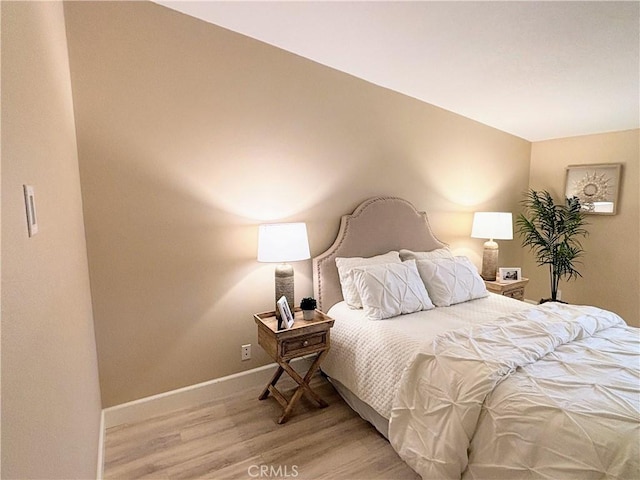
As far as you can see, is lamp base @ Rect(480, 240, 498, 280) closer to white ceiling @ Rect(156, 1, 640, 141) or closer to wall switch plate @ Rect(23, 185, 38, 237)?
white ceiling @ Rect(156, 1, 640, 141)

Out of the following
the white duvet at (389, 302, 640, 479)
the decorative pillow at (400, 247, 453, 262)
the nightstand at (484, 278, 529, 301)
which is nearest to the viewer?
the white duvet at (389, 302, 640, 479)

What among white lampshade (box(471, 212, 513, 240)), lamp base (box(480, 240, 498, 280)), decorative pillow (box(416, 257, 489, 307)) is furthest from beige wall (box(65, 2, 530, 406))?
lamp base (box(480, 240, 498, 280))

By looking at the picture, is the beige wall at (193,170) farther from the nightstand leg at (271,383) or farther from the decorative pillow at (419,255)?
the decorative pillow at (419,255)

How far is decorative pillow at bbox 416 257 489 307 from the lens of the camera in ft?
9.10

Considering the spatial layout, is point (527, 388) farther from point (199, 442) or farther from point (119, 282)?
point (119, 282)

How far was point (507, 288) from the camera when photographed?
3500 mm

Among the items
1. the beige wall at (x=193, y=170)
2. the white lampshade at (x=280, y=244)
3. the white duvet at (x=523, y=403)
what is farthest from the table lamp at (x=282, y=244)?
the white duvet at (x=523, y=403)

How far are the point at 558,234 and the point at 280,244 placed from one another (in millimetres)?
3353

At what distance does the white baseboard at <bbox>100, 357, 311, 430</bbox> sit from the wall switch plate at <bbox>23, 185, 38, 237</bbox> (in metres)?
1.82

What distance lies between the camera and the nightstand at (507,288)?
3.50m

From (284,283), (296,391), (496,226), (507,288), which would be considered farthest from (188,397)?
(496,226)

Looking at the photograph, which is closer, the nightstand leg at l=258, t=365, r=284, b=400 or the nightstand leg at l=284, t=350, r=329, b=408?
the nightstand leg at l=284, t=350, r=329, b=408

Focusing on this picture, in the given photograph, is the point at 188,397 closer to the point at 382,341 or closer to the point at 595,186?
the point at 382,341

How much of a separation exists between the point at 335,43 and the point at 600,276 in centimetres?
378
